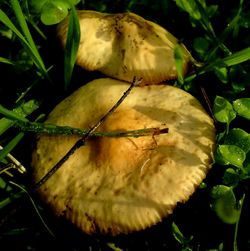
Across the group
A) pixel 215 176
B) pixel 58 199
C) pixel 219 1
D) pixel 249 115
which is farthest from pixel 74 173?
pixel 219 1

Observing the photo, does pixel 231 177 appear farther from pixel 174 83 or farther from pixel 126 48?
pixel 126 48

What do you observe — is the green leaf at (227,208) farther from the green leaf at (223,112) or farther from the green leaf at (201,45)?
the green leaf at (201,45)

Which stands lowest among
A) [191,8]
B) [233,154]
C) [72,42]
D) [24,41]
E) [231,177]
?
[231,177]

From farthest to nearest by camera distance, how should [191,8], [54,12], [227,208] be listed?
1. [191,8]
2. [54,12]
3. [227,208]

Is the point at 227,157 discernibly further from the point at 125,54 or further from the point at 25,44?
the point at 25,44

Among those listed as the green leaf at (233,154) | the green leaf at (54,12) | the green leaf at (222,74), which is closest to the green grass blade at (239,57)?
the green leaf at (222,74)

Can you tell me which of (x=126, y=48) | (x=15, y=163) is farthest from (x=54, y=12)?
(x=15, y=163)

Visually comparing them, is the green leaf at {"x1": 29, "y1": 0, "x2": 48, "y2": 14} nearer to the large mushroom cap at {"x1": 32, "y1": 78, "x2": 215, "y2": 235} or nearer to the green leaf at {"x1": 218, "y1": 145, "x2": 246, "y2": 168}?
the large mushroom cap at {"x1": 32, "y1": 78, "x2": 215, "y2": 235}

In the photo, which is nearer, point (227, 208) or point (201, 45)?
point (227, 208)

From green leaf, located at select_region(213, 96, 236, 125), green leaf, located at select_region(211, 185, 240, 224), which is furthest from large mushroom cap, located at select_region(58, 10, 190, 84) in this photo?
green leaf, located at select_region(211, 185, 240, 224)
